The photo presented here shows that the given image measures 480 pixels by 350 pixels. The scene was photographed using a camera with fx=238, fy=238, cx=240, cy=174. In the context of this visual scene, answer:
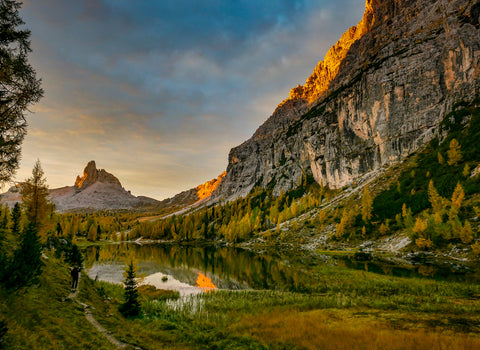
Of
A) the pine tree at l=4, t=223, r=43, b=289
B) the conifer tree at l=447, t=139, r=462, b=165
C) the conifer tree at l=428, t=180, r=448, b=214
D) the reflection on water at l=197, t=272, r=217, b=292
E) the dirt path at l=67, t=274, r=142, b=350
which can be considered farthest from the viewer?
the conifer tree at l=447, t=139, r=462, b=165

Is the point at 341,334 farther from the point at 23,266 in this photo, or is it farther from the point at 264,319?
the point at 23,266

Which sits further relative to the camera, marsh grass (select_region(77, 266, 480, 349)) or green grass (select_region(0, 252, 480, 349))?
marsh grass (select_region(77, 266, 480, 349))

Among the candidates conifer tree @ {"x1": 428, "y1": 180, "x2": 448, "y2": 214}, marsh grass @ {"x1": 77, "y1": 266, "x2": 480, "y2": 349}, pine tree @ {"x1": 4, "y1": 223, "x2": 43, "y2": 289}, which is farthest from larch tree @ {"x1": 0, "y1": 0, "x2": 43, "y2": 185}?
conifer tree @ {"x1": 428, "y1": 180, "x2": 448, "y2": 214}

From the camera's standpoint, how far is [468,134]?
296 feet

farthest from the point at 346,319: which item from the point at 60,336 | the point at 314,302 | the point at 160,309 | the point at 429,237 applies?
the point at 429,237

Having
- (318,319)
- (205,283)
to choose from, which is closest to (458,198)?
(318,319)

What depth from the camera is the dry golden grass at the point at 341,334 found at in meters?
13.3

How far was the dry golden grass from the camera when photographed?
1334cm

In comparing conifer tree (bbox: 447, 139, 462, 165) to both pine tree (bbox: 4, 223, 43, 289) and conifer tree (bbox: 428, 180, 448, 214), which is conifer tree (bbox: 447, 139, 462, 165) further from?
pine tree (bbox: 4, 223, 43, 289)

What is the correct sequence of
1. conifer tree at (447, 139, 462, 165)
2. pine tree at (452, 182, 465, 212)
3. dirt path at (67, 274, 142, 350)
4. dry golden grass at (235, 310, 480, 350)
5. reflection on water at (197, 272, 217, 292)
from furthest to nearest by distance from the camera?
conifer tree at (447, 139, 462, 165), pine tree at (452, 182, 465, 212), reflection on water at (197, 272, 217, 292), dry golden grass at (235, 310, 480, 350), dirt path at (67, 274, 142, 350)

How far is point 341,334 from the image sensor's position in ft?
51.0

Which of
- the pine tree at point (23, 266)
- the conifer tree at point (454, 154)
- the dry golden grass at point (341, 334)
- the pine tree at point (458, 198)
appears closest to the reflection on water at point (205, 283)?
the dry golden grass at point (341, 334)

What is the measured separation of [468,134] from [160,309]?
119m

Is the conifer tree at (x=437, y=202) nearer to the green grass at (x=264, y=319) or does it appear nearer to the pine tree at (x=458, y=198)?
the pine tree at (x=458, y=198)
